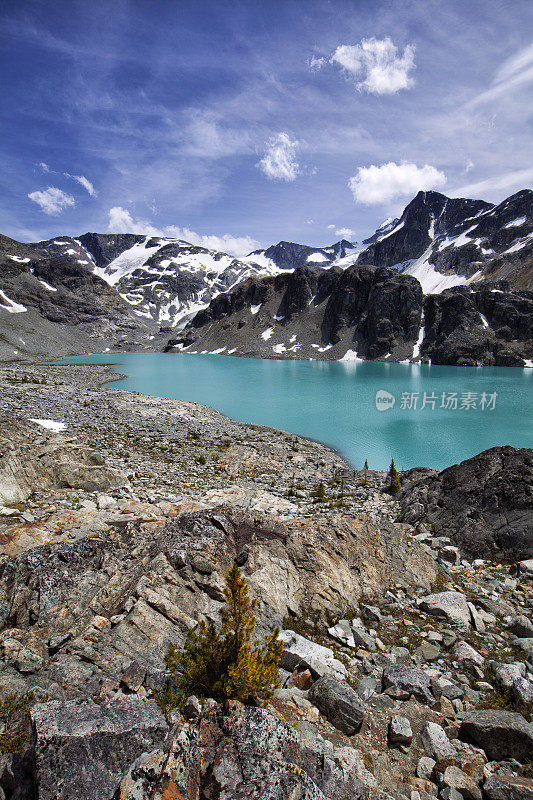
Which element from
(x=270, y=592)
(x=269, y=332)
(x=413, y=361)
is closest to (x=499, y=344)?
(x=413, y=361)

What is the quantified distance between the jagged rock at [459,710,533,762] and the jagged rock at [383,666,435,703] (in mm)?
787

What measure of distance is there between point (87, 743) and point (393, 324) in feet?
566

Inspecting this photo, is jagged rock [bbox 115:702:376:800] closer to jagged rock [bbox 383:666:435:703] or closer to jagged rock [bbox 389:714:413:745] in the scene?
jagged rock [bbox 389:714:413:745]

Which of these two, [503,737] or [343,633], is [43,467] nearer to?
[343,633]

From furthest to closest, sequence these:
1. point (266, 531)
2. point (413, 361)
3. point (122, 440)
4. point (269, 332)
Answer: point (269, 332) < point (413, 361) < point (122, 440) < point (266, 531)

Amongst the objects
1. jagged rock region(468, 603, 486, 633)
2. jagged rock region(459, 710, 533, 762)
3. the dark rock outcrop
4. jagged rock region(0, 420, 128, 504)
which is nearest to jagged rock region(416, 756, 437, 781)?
jagged rock region(459, 710, 533, 762)

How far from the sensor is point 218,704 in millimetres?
4438

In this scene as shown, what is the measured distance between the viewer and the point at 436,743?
16.8ft

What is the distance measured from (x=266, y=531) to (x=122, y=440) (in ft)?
68.1

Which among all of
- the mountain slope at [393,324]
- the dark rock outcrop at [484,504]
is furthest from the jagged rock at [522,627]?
the mountain slope at [393,324]

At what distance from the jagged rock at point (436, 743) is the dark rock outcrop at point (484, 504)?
809 cm

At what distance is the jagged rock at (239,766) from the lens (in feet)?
11.6

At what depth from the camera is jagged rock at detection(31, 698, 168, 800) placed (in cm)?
354

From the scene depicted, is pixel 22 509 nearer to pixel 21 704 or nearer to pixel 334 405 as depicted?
pixel 21 704
